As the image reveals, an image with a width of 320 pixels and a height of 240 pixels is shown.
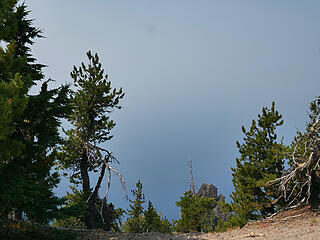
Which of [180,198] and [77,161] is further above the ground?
[77,161]

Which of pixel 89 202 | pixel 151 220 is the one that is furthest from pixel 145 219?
pixel 89 202

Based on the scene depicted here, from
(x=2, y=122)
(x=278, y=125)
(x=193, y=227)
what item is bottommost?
(x=193, y=227)

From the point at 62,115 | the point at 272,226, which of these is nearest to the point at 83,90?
the point at 62,115

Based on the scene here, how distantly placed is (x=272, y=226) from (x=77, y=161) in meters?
12.3

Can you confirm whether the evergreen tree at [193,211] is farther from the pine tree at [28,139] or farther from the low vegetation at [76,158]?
the pine tree at [28,139]

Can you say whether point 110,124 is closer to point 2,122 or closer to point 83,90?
point 83,90

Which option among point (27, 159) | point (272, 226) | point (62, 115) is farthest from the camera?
point (272, 226)

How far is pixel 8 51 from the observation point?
8719mm

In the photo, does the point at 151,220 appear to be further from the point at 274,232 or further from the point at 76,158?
the point at 274,232

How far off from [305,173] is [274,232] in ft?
13.1

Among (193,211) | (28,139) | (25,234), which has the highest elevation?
(28,139)

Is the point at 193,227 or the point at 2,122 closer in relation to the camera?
the point at 2,122

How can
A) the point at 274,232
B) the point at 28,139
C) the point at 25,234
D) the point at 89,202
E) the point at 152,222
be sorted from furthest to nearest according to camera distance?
the point at 152,222 < the point at 89,202 < the point at 274,232 < the point at 28,139 < the point at 25,234

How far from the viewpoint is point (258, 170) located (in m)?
14.0
